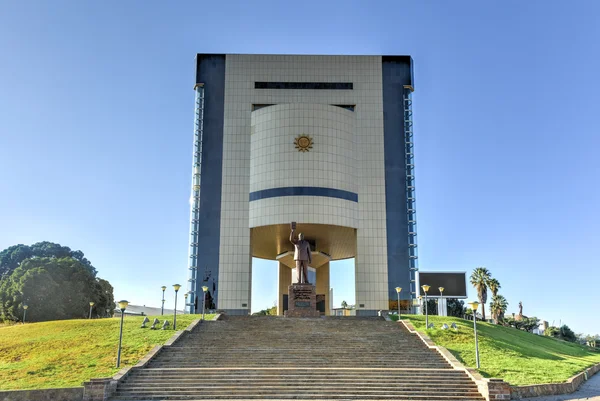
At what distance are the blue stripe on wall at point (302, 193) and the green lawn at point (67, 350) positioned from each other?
14.7 m

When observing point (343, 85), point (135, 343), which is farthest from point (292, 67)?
point (135, 343)

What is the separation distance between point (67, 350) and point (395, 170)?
1253 inches

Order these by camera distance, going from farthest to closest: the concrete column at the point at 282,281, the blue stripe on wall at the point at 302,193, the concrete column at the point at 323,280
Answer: the concrete column at the point at 282,281
the concrete column at the point at 323,280
the blue stripe on wall at the point at 302,193

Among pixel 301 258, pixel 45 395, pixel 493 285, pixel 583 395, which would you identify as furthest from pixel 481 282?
pixel 45 395

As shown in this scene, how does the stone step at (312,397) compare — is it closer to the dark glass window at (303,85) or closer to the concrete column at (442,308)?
the concrete column at (442,308)

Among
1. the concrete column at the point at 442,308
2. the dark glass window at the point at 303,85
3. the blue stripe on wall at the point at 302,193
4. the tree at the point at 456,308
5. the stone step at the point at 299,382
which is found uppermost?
the dark glass window at the point at 303,85

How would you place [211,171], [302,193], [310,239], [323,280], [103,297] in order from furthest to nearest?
[323,280], [103,297], [310,239], [211,171], [302,193]

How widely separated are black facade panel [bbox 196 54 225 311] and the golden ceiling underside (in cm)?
378

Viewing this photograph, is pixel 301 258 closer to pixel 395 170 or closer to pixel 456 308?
pixel 395 170

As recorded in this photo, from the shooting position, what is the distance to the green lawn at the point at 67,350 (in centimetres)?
2314

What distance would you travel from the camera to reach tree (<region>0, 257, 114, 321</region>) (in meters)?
48.8

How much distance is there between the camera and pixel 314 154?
4850cm

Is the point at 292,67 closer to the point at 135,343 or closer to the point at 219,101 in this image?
the point at 219,101

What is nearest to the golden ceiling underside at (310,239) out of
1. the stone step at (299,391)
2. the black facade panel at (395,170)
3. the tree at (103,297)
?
the black facade panel at (395,170)
